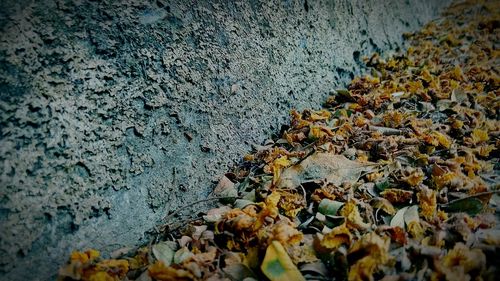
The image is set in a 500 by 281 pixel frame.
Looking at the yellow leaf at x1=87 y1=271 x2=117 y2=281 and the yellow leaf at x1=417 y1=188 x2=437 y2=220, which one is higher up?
the yellow leaf at x1=417 y1=188 x2=437 y2=220

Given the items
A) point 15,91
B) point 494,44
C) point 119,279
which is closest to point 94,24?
point 15,91

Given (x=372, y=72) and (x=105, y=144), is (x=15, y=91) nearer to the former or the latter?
(x=105, y=144)

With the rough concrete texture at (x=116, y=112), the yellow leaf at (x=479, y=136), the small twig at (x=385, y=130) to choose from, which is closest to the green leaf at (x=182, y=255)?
the rough concrete texture at (x=116, y=112)

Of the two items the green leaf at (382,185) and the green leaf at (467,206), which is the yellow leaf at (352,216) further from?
the green leaf at (467,206)

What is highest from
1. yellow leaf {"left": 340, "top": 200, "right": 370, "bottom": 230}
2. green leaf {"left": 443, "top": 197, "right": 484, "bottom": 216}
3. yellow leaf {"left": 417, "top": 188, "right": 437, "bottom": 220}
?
green leaf {"left": 443, "top": 197, "right": 484, "bottom": 216}

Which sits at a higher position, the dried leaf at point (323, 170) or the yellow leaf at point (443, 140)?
the yellow leaf at point (443, 140)

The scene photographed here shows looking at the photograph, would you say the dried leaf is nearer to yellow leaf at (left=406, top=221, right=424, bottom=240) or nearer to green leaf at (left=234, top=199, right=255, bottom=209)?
green leaf at (left=234, top=199, right=255, bottom=209)

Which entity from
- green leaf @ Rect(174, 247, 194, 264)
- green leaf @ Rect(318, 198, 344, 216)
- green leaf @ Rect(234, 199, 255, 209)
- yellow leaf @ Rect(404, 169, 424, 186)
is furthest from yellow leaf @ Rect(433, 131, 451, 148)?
green leaf @ Rect(174, 247, 194, 264)
